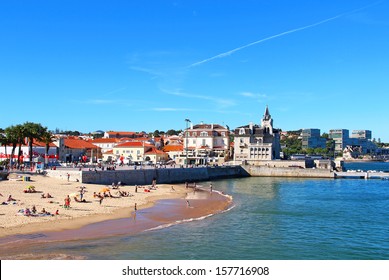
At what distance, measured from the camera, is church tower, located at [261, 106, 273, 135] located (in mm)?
113500

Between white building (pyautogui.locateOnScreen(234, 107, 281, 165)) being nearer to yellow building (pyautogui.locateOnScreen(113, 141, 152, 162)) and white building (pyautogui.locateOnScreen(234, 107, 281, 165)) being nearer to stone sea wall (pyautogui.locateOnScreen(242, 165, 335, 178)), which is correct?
stone sea wall (pyautogui.locateOnScreen(242, 165, 335, 178))

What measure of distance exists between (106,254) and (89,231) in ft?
18.8

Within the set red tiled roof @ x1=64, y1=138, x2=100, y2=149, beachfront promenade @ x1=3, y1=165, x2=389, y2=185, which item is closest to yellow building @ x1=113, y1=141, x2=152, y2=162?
red tiled roof @ x1=64, y1=138, x2=100, y2=149

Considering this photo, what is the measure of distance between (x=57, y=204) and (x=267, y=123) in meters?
83.7

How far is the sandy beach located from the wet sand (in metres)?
0.96

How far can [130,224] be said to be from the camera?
32281mm

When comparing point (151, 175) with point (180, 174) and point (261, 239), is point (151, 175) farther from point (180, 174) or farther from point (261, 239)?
point (261, 239)

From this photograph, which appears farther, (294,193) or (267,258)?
(294,193)

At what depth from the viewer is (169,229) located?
31172 millimetres

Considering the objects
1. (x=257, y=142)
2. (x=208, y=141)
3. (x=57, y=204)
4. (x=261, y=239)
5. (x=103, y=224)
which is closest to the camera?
(x=261, y=239)

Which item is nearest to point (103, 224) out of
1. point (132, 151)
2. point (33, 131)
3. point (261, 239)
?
point (261, 239)

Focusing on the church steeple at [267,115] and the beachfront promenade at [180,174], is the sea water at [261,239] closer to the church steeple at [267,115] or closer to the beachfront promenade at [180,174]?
the beachfront promenade at [180,174]
